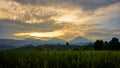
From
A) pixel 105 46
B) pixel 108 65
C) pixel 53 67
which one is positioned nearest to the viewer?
Result: pixel 53 67

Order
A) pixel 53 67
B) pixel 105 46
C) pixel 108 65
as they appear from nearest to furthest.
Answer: pixel 53 67
pixel 108 65
pixel 105 46

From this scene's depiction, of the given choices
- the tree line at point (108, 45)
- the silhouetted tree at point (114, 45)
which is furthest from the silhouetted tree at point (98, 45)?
the silhouetted tree at point (114, 45)

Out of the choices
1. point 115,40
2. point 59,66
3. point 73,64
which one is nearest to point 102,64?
point 73,64

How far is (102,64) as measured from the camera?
6574mm

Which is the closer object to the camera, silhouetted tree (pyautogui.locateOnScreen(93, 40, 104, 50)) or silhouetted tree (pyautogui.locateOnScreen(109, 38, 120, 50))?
silhouetted tree (pyautogui.locateOnScreen(109, 38, 120, 50))

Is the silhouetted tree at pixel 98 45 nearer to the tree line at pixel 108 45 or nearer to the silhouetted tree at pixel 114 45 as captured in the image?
the tree line at pixel 108 45

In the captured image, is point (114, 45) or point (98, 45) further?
point (98, 45)

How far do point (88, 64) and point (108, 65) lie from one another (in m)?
0.62

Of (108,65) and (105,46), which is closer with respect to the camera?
(108,65)

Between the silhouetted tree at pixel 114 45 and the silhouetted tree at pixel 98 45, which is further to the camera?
the silhouetted tree at pixel 98 45

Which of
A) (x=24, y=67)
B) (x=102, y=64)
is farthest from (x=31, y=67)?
(x=102, y=64)

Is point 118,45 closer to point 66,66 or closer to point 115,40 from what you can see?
point 115,40

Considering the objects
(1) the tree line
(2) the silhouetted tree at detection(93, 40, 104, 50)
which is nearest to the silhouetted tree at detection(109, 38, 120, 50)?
(1) the tree line

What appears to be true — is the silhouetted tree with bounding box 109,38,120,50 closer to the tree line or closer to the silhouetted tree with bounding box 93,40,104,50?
the tree line
